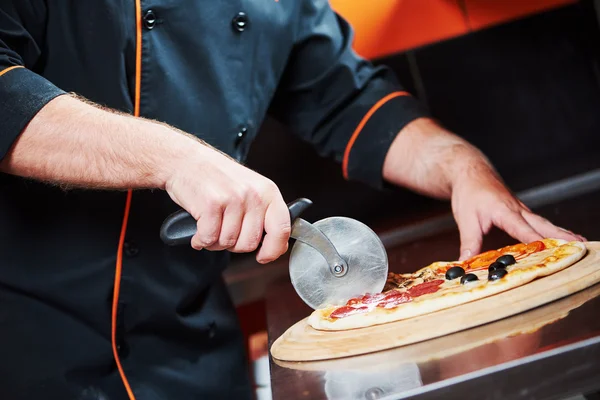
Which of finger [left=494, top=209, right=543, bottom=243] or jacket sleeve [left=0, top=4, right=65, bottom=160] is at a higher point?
jacket sleeve [left=0, top=4, right=65, bottom=160]

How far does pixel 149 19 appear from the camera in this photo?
123 centimetres

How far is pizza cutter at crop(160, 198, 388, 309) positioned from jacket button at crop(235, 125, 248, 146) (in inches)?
13.6

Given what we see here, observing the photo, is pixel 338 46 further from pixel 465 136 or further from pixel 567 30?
pixel 567 30

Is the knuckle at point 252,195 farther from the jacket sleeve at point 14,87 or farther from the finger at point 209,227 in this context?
the jacket sleeve at point 14,87

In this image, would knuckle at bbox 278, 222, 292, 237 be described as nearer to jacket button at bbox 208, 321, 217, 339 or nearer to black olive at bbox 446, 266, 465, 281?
black olive at bbox 446, 266, 465, 281

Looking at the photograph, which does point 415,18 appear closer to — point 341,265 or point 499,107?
point 499,107

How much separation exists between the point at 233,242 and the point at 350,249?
189 millimetres

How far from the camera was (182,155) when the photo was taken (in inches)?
37.7

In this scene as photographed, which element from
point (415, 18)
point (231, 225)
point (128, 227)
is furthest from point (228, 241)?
point (415, 18)

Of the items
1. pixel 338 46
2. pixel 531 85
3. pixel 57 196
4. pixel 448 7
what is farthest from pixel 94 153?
pixel 531 85

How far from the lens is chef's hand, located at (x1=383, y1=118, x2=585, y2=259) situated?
122 centimetres

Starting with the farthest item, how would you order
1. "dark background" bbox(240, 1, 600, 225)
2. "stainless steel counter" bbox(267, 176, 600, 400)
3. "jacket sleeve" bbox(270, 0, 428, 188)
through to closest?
"dark background" bbox(240, 1, 600, 225)
"jacket sleeve" bbox(270, 0, 428, 188)
"stainless steel counter" bbox(267, 176, 600, 400)

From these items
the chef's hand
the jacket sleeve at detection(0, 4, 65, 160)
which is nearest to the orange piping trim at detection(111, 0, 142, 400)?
the jacket sleeve at detection(0, 4, 65, 160)

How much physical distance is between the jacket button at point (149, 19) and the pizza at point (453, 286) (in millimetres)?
530
